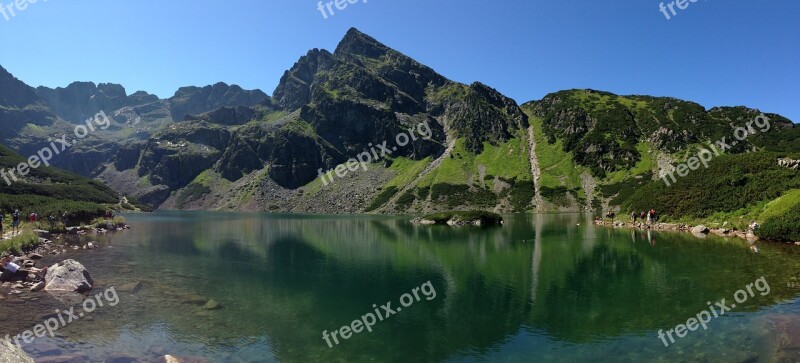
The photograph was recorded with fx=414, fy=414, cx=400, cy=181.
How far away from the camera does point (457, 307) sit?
1022 inches

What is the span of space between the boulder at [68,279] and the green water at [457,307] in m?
2.64

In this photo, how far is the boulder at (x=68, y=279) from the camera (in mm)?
30266

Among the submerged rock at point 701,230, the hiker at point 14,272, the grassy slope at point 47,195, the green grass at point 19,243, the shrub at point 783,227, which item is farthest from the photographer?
the grassy slope at point 47,195

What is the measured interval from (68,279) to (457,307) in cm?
2881

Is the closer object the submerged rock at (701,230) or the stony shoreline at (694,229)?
the stony shoreline at (694,229)

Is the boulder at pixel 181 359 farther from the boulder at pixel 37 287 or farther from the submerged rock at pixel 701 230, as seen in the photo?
the submerged rock at pixel 701 230

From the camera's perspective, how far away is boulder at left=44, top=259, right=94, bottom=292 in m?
30.3

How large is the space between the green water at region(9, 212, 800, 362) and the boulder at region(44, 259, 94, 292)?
8.65 feet

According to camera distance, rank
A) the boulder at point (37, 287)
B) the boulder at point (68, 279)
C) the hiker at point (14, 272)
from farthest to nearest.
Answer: the hiker at point (14, 272) → the boulder at point (68, 279) → the boulder at point (37, 287)

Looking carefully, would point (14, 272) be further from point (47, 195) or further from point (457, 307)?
point (47, 195)

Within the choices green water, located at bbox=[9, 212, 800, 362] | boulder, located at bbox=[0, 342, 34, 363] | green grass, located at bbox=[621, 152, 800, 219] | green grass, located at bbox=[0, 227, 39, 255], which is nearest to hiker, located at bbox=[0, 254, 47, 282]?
green water, located at bbox=[9, 212, 800, 362]

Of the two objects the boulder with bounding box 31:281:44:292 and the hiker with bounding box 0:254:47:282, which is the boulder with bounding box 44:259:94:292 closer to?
the boulder with bounding box 31:281:44:292

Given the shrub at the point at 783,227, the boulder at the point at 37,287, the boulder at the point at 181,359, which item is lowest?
the boulder at the point at 181,359

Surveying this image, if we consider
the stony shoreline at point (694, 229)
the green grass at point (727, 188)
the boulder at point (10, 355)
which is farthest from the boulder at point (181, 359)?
the green grass at point (727, 188)
